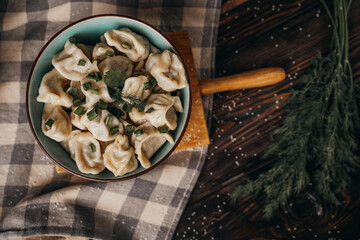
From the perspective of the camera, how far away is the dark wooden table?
1.92 metres

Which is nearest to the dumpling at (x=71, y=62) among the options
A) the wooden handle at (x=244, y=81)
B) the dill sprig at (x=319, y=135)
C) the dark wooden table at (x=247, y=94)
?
the wooden handle at (x=244, y=81)

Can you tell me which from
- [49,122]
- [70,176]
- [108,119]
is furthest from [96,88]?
[70,176]

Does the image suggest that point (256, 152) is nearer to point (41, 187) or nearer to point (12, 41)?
point (41, 187)

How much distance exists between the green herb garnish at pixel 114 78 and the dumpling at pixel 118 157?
23 centimetres

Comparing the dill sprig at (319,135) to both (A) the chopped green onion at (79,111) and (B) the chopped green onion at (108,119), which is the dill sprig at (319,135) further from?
(A) the chopped green onion at (79,111)

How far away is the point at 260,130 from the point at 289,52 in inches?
19.2

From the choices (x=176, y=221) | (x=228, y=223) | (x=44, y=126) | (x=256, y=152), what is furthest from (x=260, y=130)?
(x=44, y=126)

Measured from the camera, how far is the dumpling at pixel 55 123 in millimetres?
1421

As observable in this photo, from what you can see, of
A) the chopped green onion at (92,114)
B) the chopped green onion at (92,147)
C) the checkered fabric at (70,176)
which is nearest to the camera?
the chopped green onion at (92,114)

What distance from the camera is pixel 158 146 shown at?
1571 millimetres

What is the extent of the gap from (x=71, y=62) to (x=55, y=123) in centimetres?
28

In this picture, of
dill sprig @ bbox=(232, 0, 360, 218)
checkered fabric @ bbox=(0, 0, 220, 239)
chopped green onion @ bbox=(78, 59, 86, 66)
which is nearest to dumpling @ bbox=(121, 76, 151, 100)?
chopped green onion @ bbox=(78, 59, 86, 66)

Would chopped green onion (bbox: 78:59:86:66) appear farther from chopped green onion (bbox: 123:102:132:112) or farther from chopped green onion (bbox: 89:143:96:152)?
chopped green onion (bbox: 89:143:96:152)

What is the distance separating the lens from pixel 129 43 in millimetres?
1516
